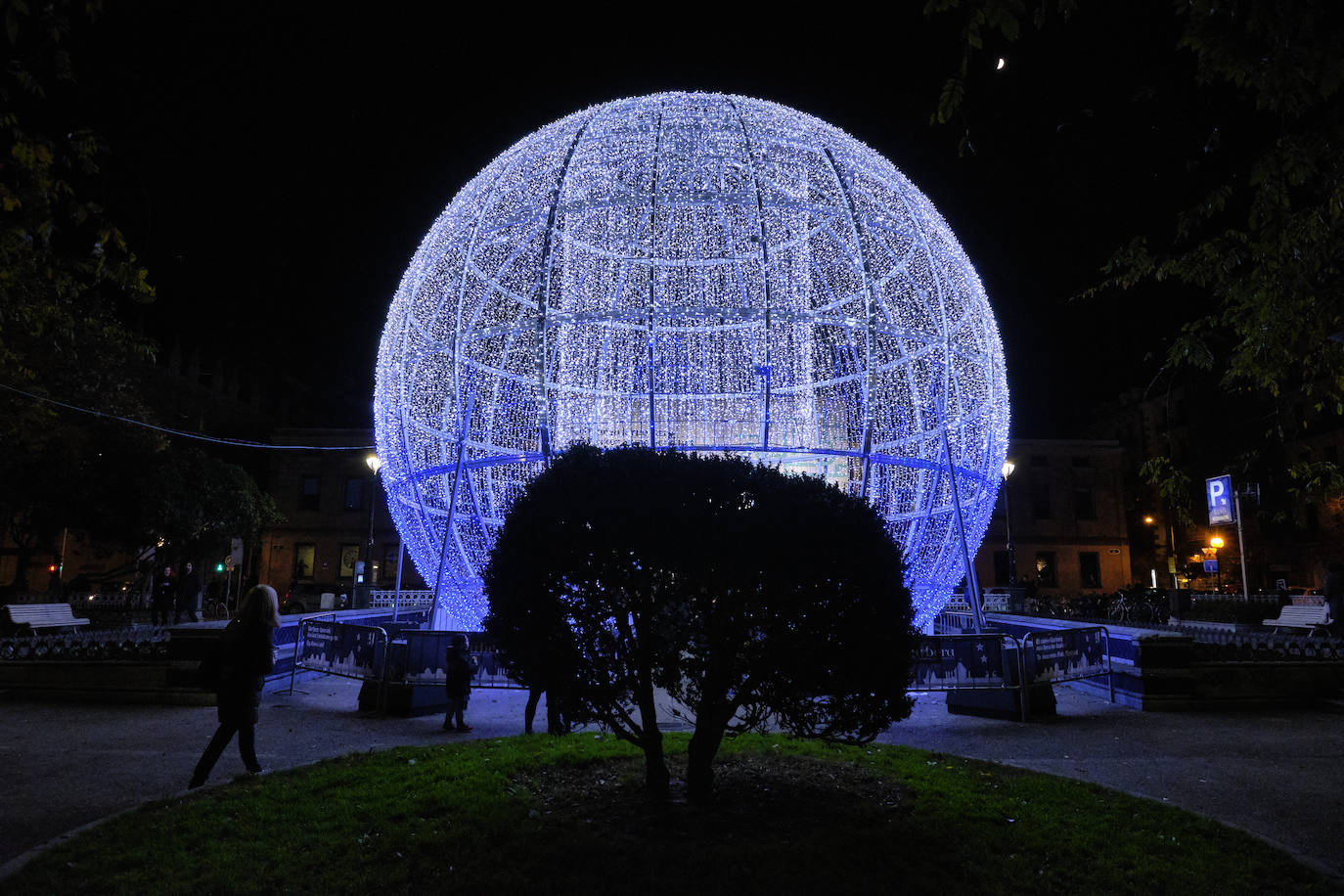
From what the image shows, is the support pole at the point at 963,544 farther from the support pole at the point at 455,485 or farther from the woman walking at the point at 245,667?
A: the woman walking at the point at 245,667

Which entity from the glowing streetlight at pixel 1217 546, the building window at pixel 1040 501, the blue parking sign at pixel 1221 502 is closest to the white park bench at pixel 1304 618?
the blue parking sign at pixel 1221 502

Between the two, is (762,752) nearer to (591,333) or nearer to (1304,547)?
(591,333)

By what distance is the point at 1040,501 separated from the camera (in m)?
43.8

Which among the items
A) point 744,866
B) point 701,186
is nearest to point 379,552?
point 701,186

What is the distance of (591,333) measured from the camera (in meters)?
15.5

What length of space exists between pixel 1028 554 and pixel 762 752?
39.8m

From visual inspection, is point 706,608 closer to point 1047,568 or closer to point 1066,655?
point 1066,655

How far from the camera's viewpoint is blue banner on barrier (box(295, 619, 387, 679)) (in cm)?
1098

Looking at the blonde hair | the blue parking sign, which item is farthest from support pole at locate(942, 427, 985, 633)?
the blue parking sign

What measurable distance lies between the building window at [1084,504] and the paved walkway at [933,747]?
116 feet

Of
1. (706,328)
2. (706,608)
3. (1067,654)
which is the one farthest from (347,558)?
(706,608)

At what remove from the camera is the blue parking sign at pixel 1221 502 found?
2556 centimetres

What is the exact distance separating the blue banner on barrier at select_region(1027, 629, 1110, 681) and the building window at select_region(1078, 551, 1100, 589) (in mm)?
35035

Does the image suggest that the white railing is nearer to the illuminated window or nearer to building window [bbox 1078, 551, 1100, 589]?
the illuminated window
